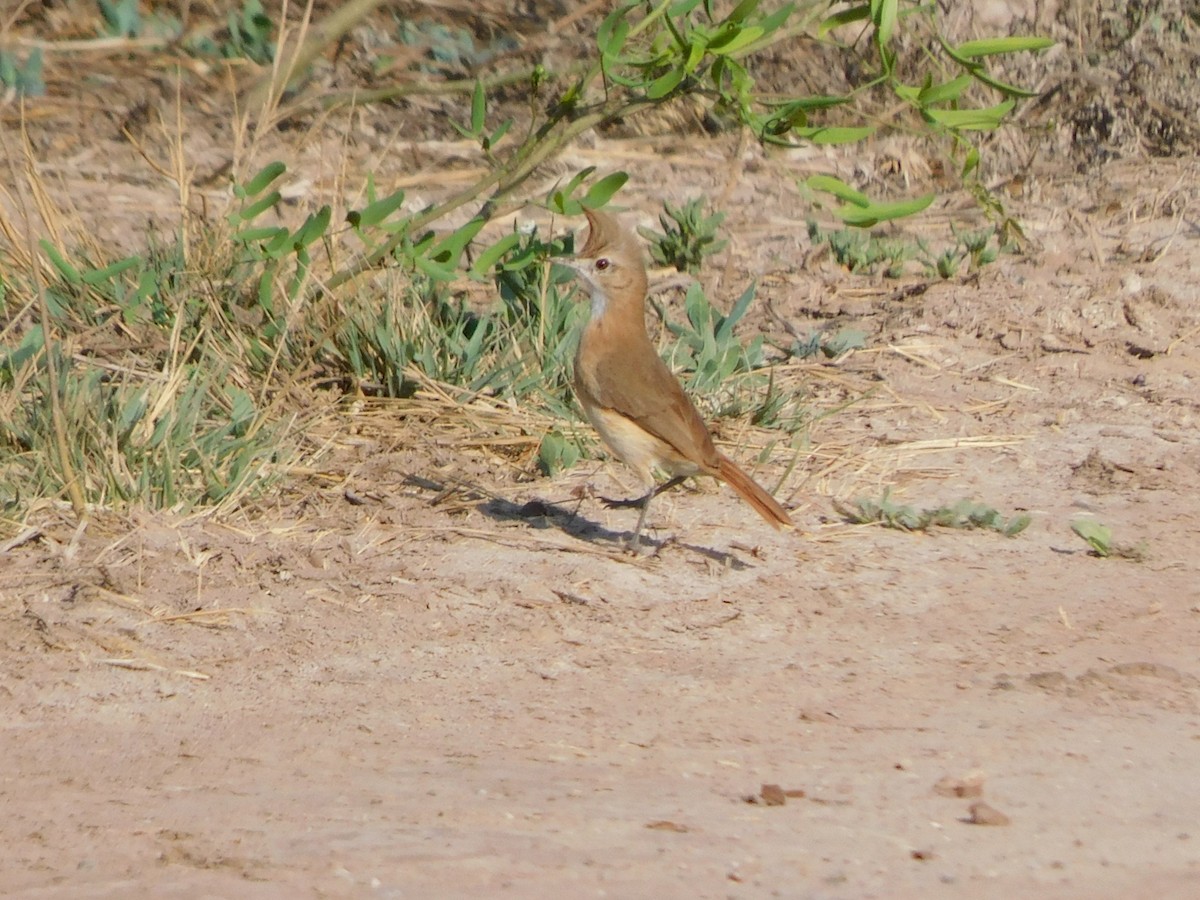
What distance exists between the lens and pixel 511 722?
426cm

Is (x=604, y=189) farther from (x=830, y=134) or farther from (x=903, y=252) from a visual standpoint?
(x=903, y=252)

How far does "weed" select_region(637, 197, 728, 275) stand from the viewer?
7.95 metres

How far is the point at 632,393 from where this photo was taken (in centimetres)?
549

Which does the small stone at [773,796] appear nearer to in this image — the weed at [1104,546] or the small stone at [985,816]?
the small stone at [985,816]

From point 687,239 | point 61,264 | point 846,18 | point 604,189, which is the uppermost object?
point 846,18

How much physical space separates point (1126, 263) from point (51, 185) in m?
5.05

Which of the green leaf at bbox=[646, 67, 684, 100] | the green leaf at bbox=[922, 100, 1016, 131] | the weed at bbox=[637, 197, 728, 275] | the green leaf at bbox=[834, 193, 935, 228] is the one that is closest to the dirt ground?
the green leaf at bbox=[834, 193, 935, 228]

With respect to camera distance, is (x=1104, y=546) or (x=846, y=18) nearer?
(x=1104, y=546)

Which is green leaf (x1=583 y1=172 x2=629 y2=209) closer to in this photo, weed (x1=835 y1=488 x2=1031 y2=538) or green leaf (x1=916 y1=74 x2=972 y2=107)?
green leaf (x1=916 y1=74 x2=972 y2=107)

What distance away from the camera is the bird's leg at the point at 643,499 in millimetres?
5551

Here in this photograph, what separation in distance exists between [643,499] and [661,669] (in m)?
1.05

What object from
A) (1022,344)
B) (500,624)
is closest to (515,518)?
(500,624)

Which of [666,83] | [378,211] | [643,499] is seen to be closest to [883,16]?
[666,83]

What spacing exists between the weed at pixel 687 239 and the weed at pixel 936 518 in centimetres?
247
